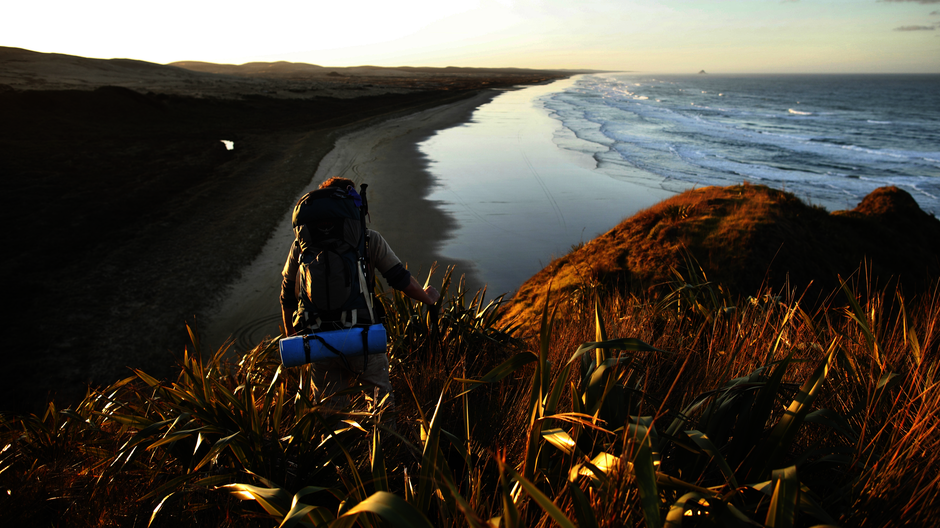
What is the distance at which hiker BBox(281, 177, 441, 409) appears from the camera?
2.59 metres

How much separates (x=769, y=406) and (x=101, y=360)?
6.85 m

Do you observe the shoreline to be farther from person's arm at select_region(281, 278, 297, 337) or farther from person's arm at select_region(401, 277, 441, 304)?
person's arm at select_region(401, 277, 441, 304)

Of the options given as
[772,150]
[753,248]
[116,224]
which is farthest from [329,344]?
[772,150]

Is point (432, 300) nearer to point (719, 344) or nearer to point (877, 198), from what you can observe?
point (719, 344)

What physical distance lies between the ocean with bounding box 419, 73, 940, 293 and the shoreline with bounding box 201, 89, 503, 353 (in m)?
0.51

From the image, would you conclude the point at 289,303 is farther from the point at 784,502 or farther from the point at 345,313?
the point at 784,502

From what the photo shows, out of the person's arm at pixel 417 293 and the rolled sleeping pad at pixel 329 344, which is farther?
the person's arm at pixel 417 293

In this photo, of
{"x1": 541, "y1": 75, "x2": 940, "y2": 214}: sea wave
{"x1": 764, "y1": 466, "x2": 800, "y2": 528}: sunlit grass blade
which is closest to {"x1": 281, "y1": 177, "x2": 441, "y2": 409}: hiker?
{"x1": 764, "y1": 466, "x2": 800, "y2": 528}: sunlit grass blade

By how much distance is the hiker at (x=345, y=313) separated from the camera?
2588 mm

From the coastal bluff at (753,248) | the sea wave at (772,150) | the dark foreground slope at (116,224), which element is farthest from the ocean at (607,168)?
the dark foreground slope at (116,224)

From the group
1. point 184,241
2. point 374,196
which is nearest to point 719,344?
point 184,241

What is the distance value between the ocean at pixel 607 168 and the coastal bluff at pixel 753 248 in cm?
199

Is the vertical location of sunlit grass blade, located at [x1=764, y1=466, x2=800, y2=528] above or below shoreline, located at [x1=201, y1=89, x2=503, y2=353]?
above

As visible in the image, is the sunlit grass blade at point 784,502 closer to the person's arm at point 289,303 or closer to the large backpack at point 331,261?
the large backpack at point 331,261
